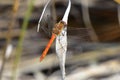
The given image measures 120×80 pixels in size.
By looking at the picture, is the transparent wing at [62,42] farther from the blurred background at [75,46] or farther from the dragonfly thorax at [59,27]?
the blurred background at [75,46]

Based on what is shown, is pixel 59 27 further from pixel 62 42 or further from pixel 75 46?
pixel 75 46

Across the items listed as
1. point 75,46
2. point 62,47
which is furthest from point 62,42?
point 75,46

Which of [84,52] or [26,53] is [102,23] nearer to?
[84,52]

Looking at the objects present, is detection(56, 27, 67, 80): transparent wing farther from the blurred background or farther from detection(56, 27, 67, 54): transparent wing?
the blurred background

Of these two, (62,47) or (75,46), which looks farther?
(75,46)

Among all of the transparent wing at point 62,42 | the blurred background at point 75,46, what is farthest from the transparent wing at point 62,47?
the blurred background at point 75,46

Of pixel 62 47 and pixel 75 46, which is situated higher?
pixel 75 46

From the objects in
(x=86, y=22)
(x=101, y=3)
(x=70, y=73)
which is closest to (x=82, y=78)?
(x=70, y=73)

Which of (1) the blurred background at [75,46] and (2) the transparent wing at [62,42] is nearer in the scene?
(2) the transparent wing at [62,42]

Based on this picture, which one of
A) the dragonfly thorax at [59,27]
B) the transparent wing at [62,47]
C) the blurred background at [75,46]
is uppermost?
the blurred background at [75,46]
